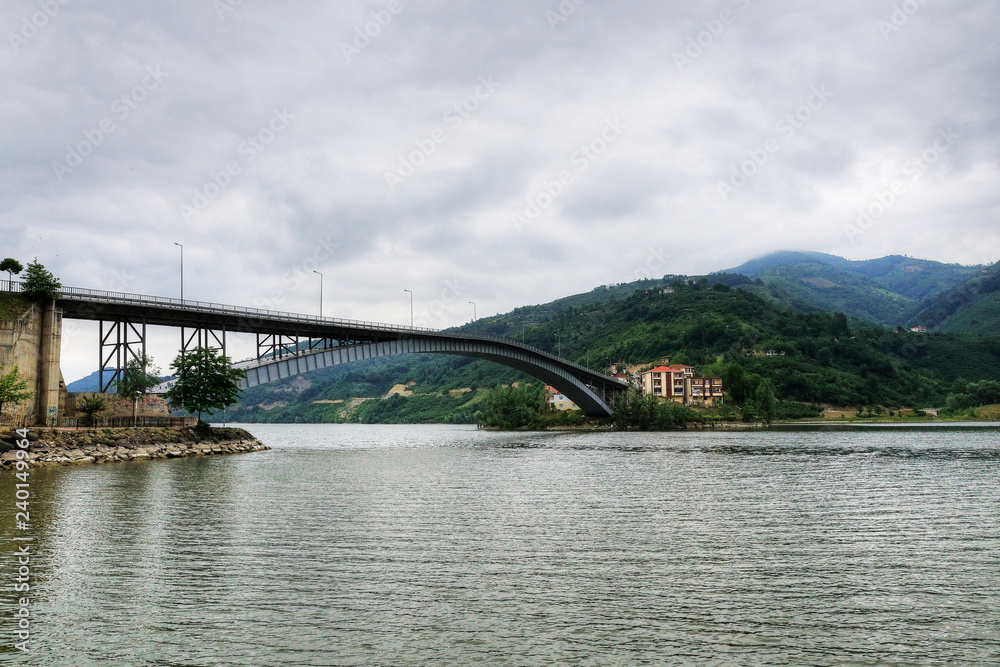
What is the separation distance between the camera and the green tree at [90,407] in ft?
185

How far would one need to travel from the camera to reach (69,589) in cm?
1481

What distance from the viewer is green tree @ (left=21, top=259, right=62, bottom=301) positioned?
55.3 m

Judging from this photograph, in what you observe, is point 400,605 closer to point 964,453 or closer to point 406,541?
point 406,541

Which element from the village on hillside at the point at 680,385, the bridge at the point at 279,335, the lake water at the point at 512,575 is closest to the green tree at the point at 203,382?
the bridge at the point at 279,335

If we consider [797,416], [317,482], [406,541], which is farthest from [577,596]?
[797,416]

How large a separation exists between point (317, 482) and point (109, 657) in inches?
1035

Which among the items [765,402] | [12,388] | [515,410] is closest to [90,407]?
[12,388]

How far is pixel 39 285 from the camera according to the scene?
5541 centimetres

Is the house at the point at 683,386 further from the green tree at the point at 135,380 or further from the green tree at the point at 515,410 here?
the green tree at the point at 135,380

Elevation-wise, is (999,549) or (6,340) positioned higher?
(6,340)

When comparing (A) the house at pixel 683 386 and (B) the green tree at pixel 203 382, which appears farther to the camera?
(A) the house at pixel 683 386

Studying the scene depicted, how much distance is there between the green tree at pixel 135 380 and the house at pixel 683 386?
99.9 metres

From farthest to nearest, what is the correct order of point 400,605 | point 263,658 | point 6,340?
1. point 6,340
2. point 400,605
3. point 263,658

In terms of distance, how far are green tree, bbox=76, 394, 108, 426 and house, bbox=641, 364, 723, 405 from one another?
105 m
